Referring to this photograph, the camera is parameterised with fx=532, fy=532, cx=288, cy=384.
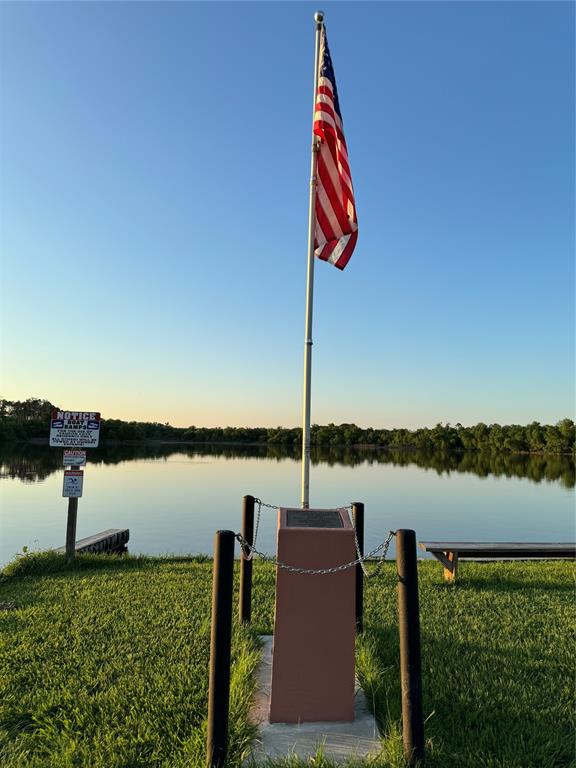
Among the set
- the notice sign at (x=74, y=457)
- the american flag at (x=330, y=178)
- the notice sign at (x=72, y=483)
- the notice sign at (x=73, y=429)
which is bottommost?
the notice sign at (x=72, y=483)

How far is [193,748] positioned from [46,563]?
677 centimetres

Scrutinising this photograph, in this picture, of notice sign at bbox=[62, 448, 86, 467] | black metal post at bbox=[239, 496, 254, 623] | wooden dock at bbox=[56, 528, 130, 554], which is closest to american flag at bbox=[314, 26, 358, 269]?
black metal post at bbox=[239, 496, 254, 623]

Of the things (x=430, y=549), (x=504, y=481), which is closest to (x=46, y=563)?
(x=430, y=549)

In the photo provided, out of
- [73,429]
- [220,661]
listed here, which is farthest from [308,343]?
[73,429]

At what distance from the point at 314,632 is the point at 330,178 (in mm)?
4306

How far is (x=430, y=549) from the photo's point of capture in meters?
7.79

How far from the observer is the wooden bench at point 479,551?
25.7ft

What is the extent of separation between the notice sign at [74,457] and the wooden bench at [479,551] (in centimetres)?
606

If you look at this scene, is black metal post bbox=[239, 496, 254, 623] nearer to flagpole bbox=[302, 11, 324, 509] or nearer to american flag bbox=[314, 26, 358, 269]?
flagpole bbox=[302, 11, 324, 509]

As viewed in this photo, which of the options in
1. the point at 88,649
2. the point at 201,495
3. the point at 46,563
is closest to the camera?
the point at 88,649

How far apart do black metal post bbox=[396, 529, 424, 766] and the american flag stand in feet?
11.3

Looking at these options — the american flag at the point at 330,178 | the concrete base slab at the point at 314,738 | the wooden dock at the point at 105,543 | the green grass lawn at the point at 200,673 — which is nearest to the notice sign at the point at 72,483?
the green grass lawn at the point at 200,673

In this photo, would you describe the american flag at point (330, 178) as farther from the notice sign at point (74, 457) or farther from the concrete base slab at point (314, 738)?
the notice sign at point (74, 457)

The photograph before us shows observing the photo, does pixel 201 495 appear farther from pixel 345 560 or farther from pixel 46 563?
pixel 345 560
